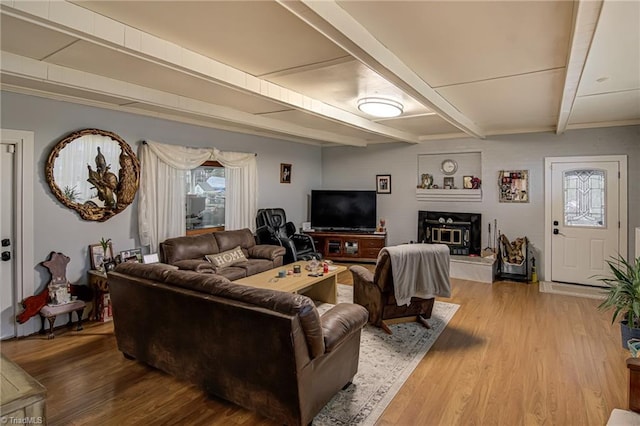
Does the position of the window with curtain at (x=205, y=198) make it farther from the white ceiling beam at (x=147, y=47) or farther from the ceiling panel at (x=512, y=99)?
the ceiling panel at (x=512, y=99)

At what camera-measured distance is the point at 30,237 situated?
3930 millimetres

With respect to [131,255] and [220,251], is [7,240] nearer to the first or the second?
[131,255]

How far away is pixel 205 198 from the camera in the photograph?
19.9 ft

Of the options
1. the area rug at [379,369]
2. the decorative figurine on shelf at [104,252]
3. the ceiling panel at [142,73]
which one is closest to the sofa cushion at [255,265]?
the area rug at [379,369]

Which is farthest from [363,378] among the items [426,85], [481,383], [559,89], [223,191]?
[223,191]

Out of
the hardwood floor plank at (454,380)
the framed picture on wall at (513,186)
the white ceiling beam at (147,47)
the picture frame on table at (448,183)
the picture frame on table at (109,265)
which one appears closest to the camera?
the white ceiling beam at (147,47)

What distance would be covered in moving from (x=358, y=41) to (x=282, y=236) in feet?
15.6

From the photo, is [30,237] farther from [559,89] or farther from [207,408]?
[559,89]

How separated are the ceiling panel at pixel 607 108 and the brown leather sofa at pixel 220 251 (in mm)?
4389

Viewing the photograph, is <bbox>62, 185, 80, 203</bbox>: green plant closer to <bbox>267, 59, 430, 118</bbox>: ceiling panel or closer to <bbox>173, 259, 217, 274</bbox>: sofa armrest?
<bbox>173, 259, 217, 274</bbox>: sofa armrest

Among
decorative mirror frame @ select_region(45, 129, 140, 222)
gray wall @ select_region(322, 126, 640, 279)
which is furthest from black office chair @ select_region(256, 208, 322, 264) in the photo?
decorative mirror frame @ select_region(45, 129, 140, 222)

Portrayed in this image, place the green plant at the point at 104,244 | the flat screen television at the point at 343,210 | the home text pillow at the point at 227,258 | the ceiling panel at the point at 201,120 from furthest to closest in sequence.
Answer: the flat screen television at the point at 343,210, the home text pillow at the point at 227,258, the ceiling panel at the point at 201,120, the green plant at the point at 104,244

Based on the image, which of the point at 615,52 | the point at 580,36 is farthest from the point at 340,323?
the point at 615,52

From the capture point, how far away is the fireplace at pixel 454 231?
22.2ft
